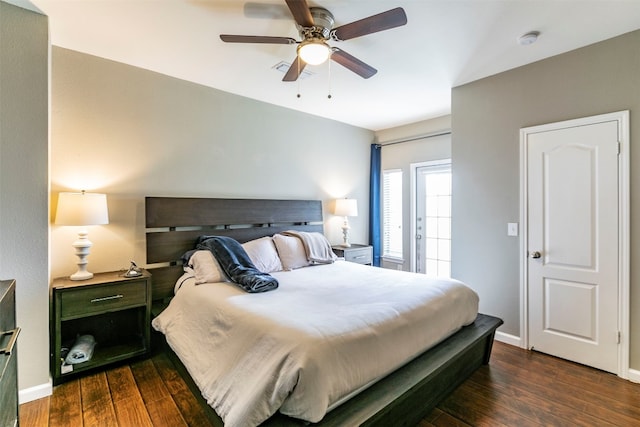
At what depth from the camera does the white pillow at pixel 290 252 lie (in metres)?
3.22

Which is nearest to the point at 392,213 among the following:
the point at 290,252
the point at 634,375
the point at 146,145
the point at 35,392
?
the point at 290,252

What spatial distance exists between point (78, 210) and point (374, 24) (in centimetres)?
253

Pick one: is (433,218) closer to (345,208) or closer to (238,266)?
(345,208)

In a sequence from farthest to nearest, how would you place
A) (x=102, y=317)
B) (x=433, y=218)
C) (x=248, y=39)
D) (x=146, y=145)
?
(x=433, y=218)
(x=146, y=145)
(x=102, y=317)
(x=248, y=39)

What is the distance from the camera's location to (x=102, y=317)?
2770 mm

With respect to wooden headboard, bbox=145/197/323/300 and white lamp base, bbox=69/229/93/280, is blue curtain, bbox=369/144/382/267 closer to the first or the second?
wooden headboard, bbox=145/197/323/300

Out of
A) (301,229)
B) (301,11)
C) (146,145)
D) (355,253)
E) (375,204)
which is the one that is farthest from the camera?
(375,204)

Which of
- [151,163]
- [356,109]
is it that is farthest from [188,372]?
[356,109]

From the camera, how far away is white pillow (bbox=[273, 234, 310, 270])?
10.6ft

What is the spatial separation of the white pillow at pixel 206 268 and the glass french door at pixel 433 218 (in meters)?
3.12

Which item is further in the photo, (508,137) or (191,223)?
(191,223)

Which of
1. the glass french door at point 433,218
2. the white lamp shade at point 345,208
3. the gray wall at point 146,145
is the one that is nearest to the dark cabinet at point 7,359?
the gray wall at point 146,145

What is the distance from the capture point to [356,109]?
4.13m

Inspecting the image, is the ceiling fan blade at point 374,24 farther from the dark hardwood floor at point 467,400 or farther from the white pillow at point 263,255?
the dark hardwood floor at point 467,400
